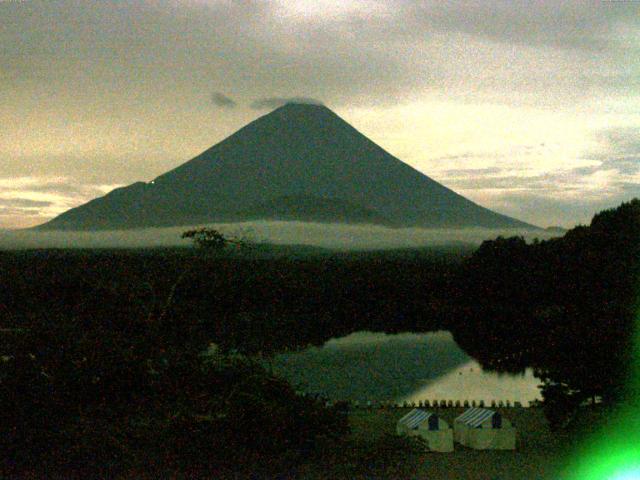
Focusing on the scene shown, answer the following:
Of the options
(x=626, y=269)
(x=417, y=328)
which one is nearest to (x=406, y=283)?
(x=417, y=328)

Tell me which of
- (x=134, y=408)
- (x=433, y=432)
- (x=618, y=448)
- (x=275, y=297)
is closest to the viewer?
(x=134, y=408)

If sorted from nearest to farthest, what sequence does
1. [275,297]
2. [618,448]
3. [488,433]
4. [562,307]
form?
[618,448], [488,433], [562,307], [275,297]

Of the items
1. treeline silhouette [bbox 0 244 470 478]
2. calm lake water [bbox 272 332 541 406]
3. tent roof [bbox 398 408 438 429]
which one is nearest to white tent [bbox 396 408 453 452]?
tent roof [bbox 398 408 438 429]

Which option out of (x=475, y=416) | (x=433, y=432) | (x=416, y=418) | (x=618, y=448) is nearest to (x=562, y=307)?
(x=475, y=416)

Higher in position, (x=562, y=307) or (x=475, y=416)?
(x=562, y=307)

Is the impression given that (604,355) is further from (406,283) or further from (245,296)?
(406,283)

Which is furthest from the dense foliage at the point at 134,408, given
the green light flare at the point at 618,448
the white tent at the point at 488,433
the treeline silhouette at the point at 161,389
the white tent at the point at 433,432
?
the green light flare at the point at 618,448

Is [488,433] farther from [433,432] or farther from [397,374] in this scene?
[397,374]

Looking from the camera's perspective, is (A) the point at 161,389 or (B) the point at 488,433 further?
(B) the point at 488,433

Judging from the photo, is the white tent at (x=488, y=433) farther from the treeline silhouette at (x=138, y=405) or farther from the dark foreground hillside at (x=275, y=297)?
the dark foreground hillside at (x=275, y=297)
